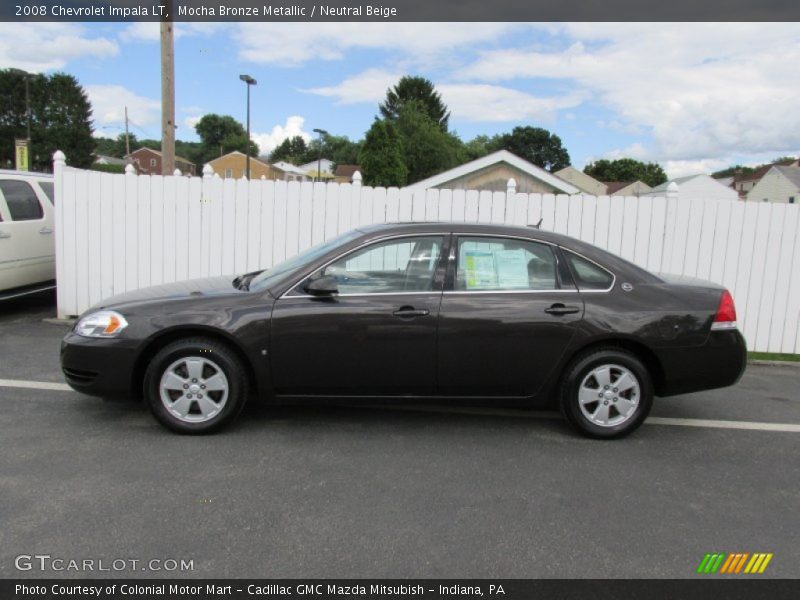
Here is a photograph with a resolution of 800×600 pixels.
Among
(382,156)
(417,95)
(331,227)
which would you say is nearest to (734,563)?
(331,227)

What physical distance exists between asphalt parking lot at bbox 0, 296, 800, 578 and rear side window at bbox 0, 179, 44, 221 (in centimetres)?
393

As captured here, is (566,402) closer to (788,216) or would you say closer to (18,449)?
(18,449)

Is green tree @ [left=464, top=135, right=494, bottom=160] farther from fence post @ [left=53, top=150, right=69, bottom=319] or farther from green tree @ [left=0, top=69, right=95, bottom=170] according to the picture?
fence post @ [left=53, top=150, right=69, bottom=319]

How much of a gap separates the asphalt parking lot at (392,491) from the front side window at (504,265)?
112 cm

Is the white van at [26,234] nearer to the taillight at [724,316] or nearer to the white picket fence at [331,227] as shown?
the white picket fence at [331,227]

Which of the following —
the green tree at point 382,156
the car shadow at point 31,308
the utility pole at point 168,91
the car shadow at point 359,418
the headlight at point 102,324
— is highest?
the green tree at point 382,156

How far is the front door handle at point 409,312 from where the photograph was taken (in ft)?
13.7

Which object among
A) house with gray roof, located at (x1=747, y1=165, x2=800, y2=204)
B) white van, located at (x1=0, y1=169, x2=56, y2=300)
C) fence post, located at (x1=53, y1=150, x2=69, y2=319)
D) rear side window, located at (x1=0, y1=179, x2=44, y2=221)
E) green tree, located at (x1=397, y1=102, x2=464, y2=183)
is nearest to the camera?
fence post, located at (x1=53, y1=150, x2=69, y2=319)

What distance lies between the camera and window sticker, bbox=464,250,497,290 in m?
4.33

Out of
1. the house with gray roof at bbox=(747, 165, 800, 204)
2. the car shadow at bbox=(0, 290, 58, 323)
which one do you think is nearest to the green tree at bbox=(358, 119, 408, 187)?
the car shadow at bbox=(0, 290, 58, 323)

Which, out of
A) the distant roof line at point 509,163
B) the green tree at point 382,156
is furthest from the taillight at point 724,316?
the green tree at point 382,156

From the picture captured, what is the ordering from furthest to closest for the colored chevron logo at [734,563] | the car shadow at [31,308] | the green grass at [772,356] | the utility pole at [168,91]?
the utility pole at [168,91] → the car shadow at [31,308] → the green grass at [772,356] → the colored chevron logo at [734,563]

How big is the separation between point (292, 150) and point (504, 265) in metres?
138

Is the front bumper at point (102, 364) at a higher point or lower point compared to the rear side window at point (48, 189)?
lower
